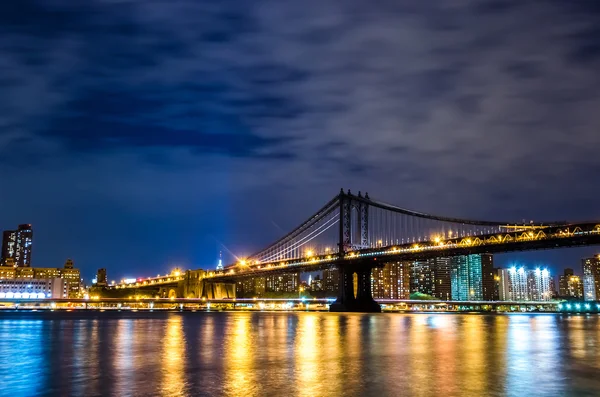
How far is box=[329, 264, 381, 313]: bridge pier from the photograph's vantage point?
107 meters

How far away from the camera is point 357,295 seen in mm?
110312

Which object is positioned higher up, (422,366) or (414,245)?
(414,245)

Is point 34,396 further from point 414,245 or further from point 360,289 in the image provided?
point 360,289

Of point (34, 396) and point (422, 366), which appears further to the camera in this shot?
point (422, 366)

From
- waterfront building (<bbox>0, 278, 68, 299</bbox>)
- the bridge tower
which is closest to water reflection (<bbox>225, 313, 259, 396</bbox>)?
the bridge tower

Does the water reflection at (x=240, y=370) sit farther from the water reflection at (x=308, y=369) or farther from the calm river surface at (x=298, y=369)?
the water reflection at (x=308, y=369)

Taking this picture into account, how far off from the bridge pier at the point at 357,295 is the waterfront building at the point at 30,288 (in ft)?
348

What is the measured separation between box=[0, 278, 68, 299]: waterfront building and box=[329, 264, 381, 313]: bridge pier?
10608 cm

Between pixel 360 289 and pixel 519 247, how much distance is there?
31716 millimetres

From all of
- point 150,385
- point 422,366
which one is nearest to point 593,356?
point 422,366

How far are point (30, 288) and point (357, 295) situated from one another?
114 m

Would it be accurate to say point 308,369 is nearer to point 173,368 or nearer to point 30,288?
point 173,368

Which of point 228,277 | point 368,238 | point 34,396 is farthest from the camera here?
point 228,277

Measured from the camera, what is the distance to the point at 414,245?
101000 mm
